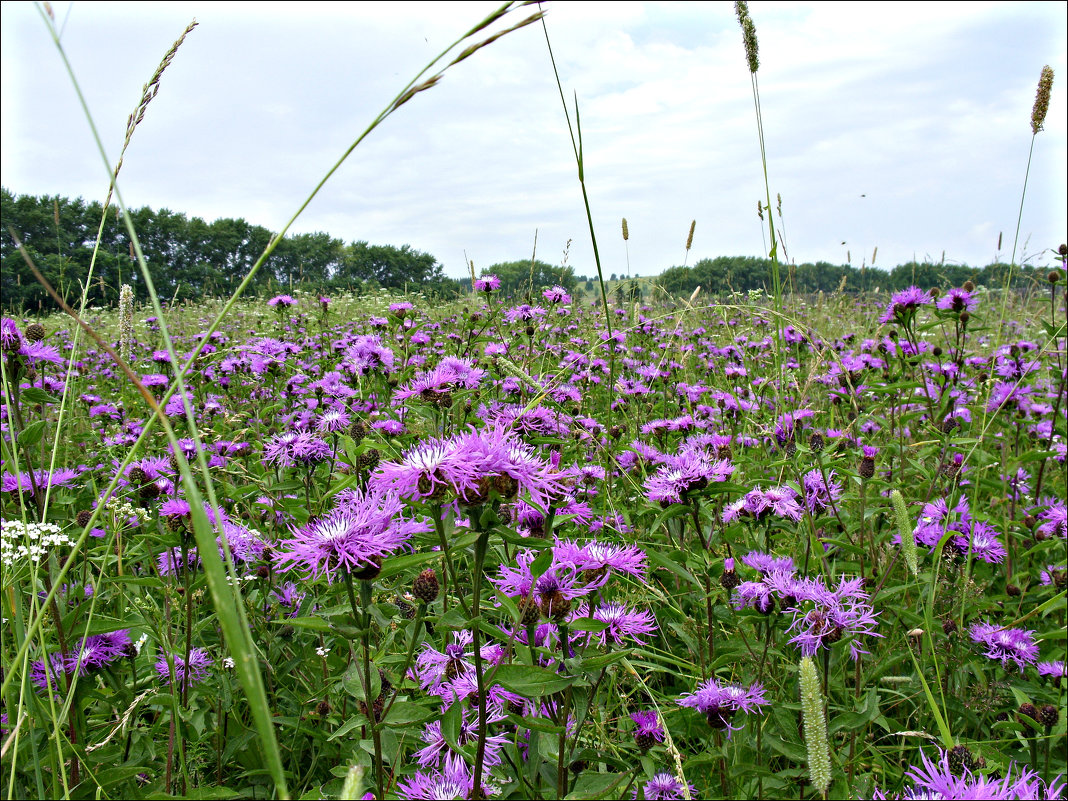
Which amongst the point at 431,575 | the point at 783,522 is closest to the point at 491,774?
the point at 431,575

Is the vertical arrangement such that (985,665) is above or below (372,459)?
below

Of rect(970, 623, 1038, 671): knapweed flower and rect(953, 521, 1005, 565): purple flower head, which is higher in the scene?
rect(953, 521, 1005, 565): purple flower head

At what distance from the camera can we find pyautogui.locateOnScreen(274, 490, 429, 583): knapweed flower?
3.29 feet

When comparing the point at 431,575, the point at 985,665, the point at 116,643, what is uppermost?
the point at 431,575

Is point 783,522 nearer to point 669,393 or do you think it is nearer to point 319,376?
point 669,393

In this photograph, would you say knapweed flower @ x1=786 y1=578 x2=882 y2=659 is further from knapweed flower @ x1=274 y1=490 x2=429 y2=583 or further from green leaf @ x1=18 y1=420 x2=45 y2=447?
green leaf @ x1=18 y1=420 x2=45 y2=447

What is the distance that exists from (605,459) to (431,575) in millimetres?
1960

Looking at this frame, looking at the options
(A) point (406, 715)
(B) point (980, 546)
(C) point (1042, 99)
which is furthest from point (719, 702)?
(C) point (1042, 99)

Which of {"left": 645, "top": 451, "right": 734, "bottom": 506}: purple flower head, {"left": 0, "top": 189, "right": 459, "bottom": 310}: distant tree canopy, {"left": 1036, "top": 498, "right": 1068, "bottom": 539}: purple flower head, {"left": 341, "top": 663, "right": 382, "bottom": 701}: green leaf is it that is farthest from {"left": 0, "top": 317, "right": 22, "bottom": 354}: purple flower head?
{"left": 0, "top": 189, "right": 459, "bottom": 310}: distant tree canopy

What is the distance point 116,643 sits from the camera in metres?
1.52

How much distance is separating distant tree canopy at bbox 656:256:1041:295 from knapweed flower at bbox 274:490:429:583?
14.5 ft

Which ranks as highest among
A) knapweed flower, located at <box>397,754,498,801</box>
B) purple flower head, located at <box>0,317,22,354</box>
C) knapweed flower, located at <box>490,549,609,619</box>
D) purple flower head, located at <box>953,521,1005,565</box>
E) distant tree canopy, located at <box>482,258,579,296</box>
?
distant tree canopy, located at <box>482,258,579,296</box>

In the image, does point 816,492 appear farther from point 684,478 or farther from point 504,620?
point 504,620

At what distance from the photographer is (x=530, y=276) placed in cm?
390
